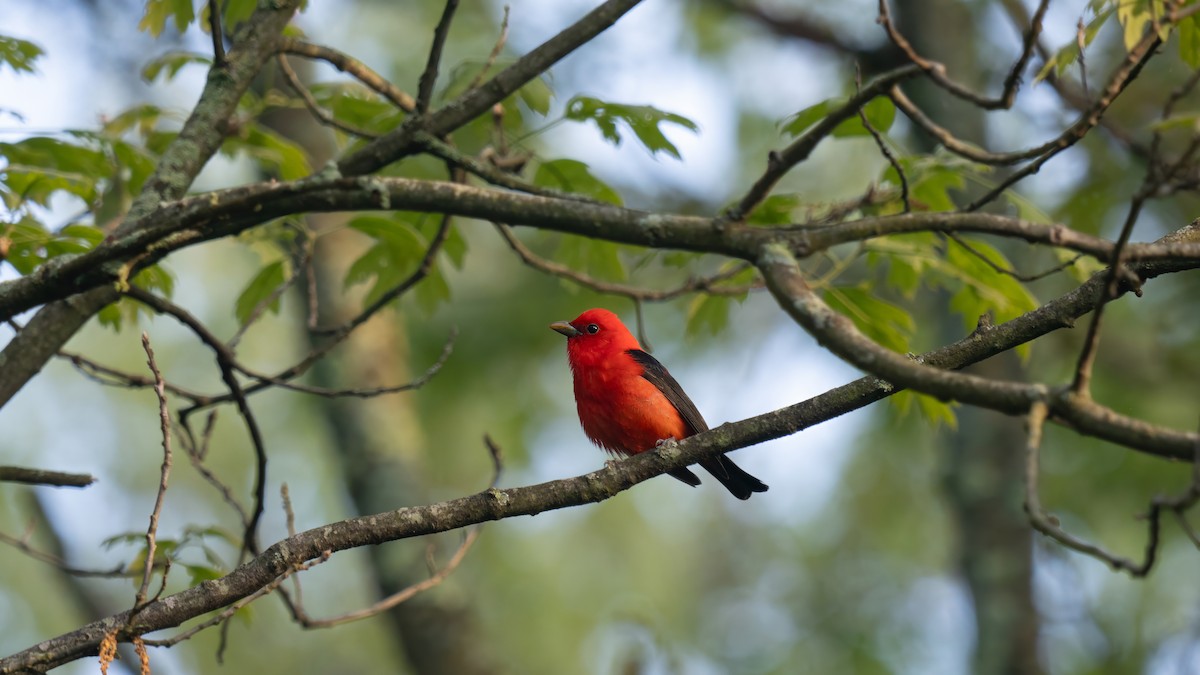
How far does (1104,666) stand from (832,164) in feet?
21.0

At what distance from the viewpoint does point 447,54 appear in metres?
10.3

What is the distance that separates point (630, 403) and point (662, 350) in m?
6.24

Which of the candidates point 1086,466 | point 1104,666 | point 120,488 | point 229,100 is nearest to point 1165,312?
point 1086,466

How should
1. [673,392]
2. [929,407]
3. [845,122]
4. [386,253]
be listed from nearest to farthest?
[845,122]
[929,407]
[386,253]
[673,392]

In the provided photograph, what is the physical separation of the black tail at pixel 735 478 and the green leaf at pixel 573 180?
4.77 feet

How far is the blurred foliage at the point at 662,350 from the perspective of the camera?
14.3 ft

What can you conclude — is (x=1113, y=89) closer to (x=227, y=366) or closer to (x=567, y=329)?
(x=227, y=366)

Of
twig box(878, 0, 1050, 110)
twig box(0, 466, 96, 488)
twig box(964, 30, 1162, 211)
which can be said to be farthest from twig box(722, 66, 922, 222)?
twig box(0, 466, 96, 488)

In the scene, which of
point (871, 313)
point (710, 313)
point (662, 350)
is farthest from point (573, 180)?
point (662, 350)

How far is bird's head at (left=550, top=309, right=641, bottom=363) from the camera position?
225 inches

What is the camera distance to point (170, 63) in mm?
4738

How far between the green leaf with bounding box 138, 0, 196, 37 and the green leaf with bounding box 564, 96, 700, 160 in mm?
1623

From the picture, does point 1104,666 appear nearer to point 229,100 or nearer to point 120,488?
point 229,100

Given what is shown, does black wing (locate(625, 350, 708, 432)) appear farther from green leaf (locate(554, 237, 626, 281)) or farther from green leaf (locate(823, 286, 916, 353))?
green leaf (locate(823, 286, 916, 353))
